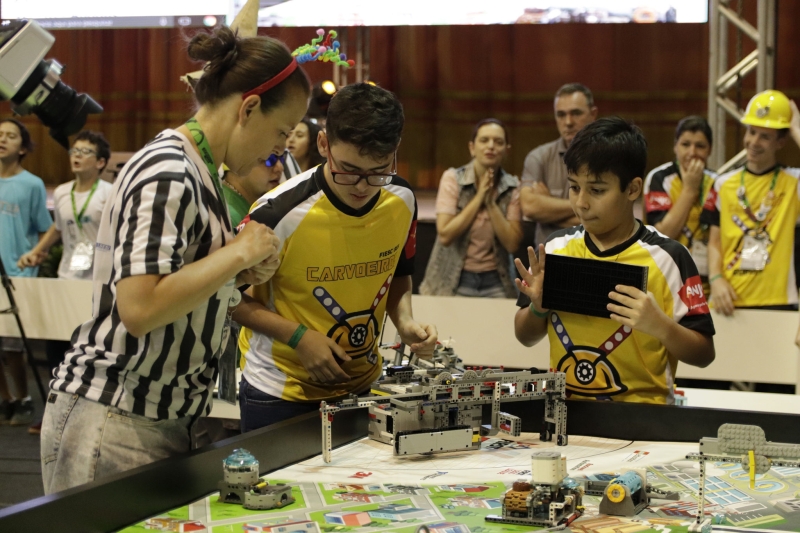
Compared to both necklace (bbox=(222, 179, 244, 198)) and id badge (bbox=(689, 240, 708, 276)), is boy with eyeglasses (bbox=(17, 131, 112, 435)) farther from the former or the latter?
id badge (bbox=(689, 240, 708, 276))

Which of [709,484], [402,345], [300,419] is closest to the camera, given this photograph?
[709,484]

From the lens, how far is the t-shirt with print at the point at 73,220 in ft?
15.8

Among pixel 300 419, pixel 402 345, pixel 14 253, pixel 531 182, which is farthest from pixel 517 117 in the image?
pixel 300 419

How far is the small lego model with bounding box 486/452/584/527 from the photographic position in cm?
141

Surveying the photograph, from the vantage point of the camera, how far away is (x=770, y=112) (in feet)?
12.4

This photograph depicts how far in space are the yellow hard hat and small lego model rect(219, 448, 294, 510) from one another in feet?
9.86

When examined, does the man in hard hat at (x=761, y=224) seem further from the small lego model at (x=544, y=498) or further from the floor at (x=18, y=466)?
the floor at (x=18, y=466)

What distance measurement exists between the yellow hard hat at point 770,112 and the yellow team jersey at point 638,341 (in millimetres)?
1971

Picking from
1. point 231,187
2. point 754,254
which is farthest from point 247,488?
point 754,254

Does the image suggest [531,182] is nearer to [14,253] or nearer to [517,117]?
[14,253]

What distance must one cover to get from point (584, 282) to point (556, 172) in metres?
2.33

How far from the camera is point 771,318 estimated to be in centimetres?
339

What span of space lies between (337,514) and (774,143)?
310 cm

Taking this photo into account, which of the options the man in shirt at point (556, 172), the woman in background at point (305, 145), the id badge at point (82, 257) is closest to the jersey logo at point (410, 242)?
the woman in background at point (305, 145)
